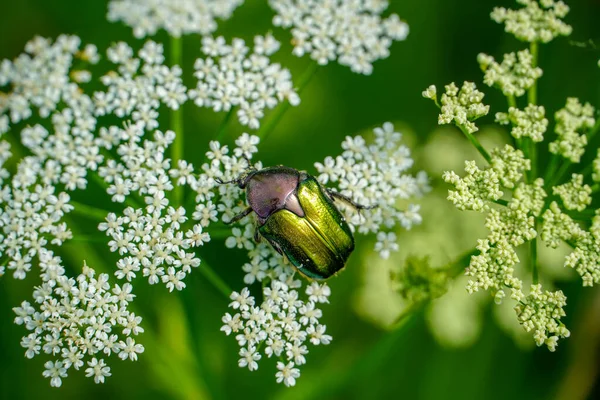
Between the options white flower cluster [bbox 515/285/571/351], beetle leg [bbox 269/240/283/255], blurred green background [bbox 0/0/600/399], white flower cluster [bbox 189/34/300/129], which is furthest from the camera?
blurred green background [bbox 0/0/600/399]

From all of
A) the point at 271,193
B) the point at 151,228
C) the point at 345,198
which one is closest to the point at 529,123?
the point at 345,198

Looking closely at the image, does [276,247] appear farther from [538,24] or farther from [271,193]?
[538,24]

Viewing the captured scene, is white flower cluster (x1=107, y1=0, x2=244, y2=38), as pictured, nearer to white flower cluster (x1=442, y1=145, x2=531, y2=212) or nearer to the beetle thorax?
the beetle thorax

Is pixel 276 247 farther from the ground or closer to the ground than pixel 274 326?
farther from the ground

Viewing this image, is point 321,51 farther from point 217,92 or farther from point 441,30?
point 441,30

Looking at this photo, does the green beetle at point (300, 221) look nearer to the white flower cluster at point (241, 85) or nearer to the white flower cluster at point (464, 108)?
the white flower cluster at point (241, 85)

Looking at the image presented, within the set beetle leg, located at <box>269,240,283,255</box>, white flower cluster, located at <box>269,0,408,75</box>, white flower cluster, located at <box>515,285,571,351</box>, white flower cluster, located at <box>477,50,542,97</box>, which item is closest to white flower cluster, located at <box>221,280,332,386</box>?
beetle leg, located at <box>269,240,283,255</box>
